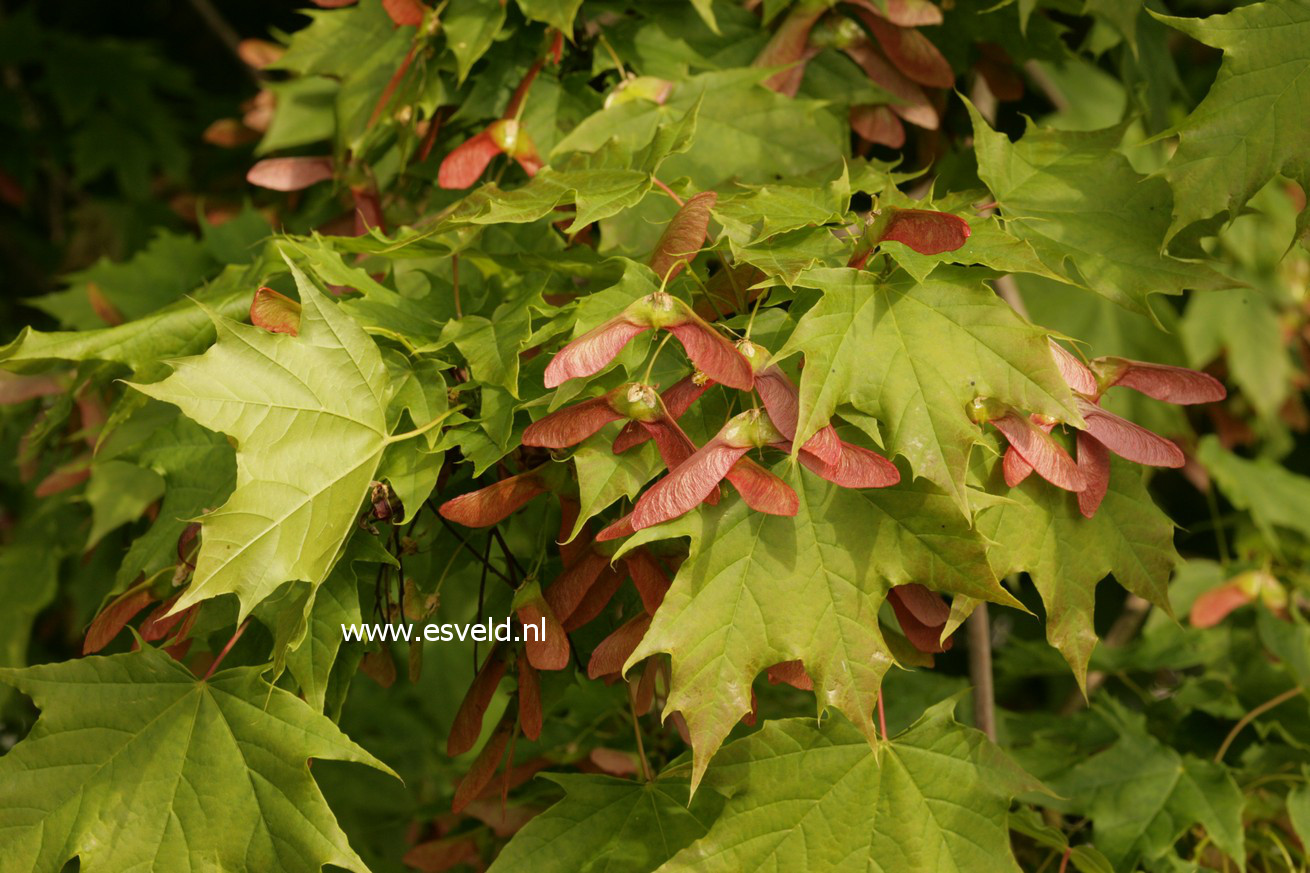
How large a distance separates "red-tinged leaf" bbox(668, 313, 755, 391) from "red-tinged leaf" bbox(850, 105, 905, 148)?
66cm

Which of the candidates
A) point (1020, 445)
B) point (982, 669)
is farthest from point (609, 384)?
point (982, 669)

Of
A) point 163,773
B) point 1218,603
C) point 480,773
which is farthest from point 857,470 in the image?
point 1218,603

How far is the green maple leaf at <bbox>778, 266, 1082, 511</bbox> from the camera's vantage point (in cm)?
85

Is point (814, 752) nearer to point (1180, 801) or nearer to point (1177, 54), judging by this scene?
point (1180, 801)

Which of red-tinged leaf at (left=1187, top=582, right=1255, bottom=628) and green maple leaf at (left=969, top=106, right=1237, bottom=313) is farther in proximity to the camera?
red-tinged leaf at (left=1187, top=582, right=1255, bottom=628)

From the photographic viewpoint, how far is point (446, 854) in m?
1.36

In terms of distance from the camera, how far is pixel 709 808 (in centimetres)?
104

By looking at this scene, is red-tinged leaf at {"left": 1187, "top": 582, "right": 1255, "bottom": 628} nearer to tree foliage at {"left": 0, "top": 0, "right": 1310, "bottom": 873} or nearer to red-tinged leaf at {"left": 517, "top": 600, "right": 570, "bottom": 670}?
tree foliage at {"left": 0, "top": 0, "right": 1310, "bottom": 873}

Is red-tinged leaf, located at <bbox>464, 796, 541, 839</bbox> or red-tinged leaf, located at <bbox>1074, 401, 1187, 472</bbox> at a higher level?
red-tinged leaf, located at <bbox>1074, 401, 1187, 472</bbox>

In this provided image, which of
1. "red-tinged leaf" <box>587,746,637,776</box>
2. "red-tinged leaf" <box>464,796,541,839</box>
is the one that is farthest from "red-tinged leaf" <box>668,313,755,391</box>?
"red-tinged leaf" <box>464,796,541,839</box>

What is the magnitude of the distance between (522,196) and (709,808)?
58cm

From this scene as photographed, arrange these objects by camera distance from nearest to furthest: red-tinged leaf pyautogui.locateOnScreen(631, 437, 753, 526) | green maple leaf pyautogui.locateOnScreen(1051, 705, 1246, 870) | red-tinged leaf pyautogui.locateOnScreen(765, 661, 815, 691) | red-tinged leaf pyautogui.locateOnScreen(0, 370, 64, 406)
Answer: red-tinged leaf pyautogui.locateOnScreen(631, 437, 753, 526)
red-tinged leaf pyautogui.locateOnScreen(765, 661, 815, 691)
green maple leaf pyautogui.locateOnScreen(1051, 705, 1246, 870)
red-tinged leaf pyautogui.locateOnScreen(0, 370, 64, 406)

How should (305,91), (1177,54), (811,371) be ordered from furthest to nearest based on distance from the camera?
(1177,54), (305,91), (811,371)

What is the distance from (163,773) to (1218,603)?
4.68 feet
